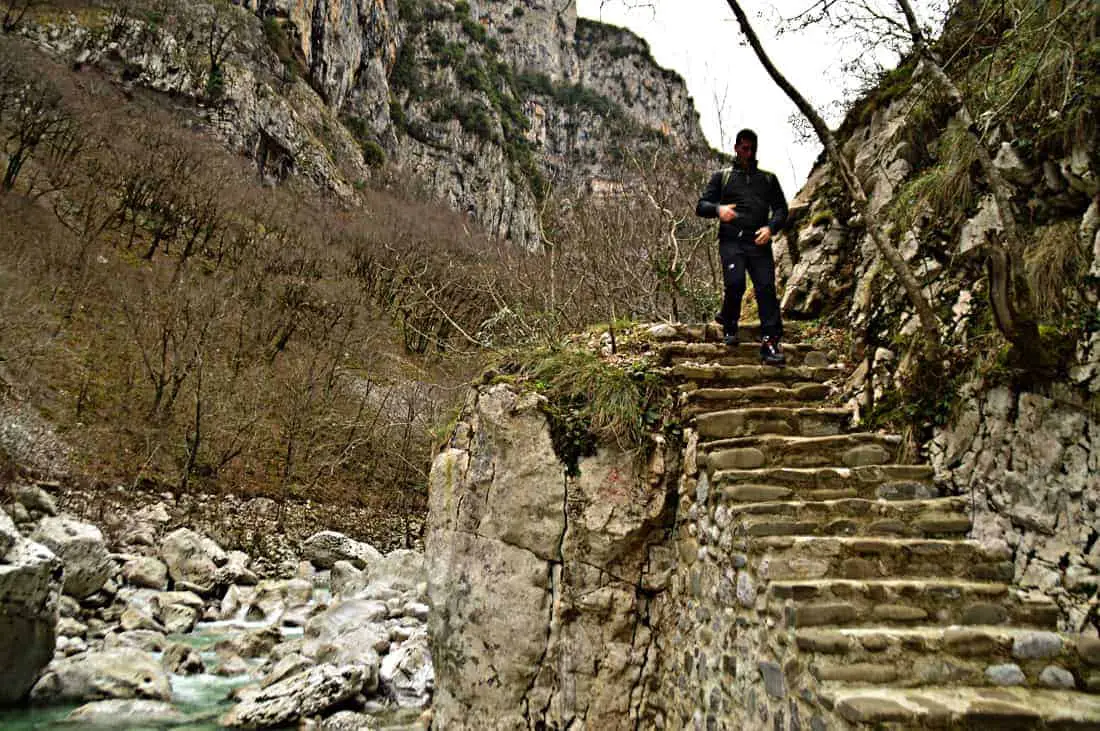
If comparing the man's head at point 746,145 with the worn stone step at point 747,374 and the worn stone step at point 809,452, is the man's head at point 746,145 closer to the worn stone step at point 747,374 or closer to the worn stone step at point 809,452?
the worn stone step at point 747,374

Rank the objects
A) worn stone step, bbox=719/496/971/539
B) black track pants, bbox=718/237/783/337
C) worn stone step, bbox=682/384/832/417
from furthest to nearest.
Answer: black track pants, bbox=718/237/783/337, worn stone step, bbox=682/384/832/417, worn stone step, bbox=719/496/971/539

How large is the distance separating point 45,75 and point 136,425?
19.8m

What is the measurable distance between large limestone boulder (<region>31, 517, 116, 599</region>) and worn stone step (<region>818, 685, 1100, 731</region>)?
36.6 feet

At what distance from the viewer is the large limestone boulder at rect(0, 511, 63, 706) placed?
22.1ft

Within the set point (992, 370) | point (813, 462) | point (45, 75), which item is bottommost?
point (813, 462)

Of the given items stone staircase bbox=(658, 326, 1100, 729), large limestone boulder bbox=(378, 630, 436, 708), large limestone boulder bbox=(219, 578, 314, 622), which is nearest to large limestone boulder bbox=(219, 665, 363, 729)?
large limestone boulder bbox=(378, 630, 436, 708)

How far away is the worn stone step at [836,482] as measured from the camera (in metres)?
4.47

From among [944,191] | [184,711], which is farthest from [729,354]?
[184,711]

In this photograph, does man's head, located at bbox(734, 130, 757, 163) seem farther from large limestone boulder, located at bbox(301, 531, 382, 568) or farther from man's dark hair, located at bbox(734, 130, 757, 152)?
large limestone boulder, located at bbox(301, 531, 382, 568)

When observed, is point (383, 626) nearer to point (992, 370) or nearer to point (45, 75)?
point (992, 370)

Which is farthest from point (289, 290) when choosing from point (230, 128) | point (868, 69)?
point (868, 69)

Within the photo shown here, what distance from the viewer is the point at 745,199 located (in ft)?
20.2

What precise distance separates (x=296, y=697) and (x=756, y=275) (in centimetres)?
634

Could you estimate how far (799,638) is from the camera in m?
3.50
